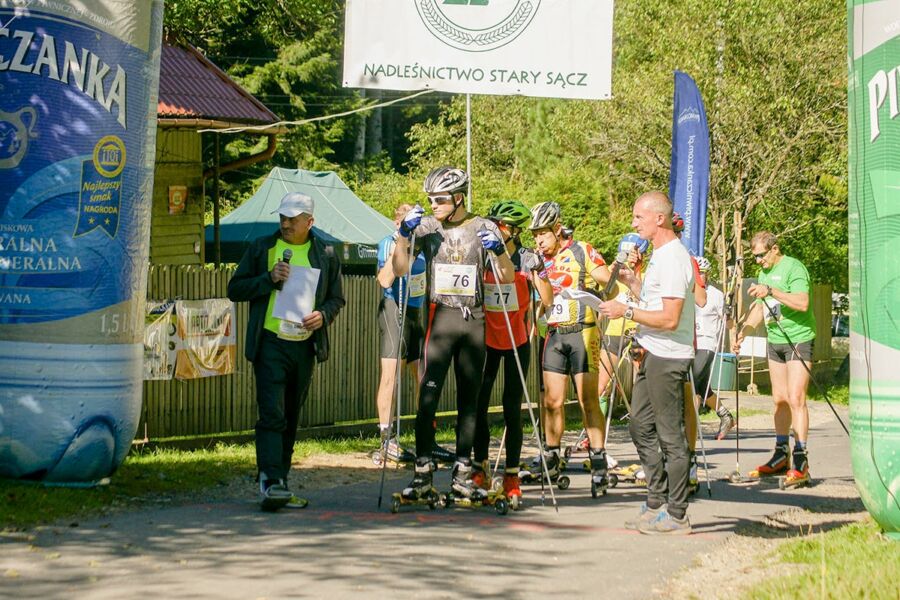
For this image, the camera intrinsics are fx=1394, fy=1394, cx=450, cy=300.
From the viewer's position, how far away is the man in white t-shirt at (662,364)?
9.00m

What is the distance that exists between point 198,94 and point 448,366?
11228 millimetres

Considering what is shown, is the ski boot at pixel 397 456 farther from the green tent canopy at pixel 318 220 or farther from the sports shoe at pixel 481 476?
the green tent canopy at pixel 318 220

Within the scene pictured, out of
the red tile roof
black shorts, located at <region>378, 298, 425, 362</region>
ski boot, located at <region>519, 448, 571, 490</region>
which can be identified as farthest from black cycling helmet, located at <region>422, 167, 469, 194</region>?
the red tile roof

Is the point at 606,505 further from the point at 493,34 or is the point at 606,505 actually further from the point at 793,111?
the point at 793,111

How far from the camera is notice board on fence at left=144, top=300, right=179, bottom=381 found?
43.9 feet

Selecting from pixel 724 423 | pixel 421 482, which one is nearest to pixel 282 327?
pixel 421 482

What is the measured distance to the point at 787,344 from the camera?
1251 centimetres

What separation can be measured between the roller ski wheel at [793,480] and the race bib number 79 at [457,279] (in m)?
3.86

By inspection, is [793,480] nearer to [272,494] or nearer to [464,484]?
[464,484]

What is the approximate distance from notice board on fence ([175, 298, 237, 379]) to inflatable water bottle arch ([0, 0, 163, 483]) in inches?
153

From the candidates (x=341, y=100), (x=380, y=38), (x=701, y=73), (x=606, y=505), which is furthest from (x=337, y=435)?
(x=341, y=100)

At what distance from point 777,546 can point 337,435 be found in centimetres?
811

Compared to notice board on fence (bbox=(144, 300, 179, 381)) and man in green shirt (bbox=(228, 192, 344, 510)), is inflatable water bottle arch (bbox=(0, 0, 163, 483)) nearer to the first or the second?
man in green shirt (bbox=(228, 192, 344, 510))

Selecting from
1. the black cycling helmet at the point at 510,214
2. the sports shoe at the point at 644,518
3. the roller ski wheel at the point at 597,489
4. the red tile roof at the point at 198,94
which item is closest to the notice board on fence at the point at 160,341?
the black cycling helmet at the point at 510,214
